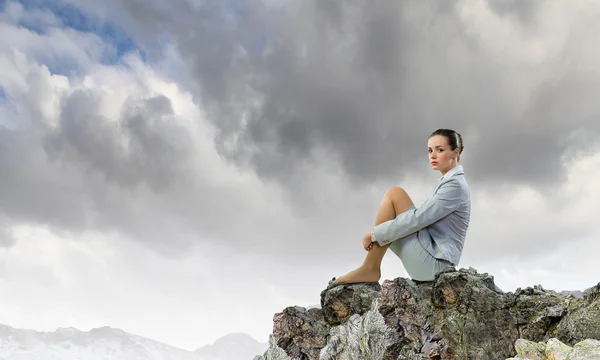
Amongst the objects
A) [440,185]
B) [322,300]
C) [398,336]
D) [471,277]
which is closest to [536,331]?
[471,277]

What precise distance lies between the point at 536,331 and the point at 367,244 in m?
3.73

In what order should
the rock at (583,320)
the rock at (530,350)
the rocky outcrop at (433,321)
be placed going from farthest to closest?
the rocky outcrop at (433,321), the rock at (583,320), the rock at (530,350)

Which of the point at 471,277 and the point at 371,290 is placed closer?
the point at 471,277

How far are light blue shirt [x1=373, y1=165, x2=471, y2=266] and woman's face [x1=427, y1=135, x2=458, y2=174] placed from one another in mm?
175

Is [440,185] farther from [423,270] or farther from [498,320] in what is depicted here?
[498,320]

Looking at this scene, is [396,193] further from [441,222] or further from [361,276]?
[361,276]

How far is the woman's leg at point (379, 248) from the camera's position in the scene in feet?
36.5

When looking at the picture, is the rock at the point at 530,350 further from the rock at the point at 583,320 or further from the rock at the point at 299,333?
the rock at the point at 299,333

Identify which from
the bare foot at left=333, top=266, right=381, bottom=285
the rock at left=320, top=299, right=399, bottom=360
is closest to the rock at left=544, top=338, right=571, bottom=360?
the rock at left=320, top=299, right=399, bottom=360

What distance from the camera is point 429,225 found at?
431 inches

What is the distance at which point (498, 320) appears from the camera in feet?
29.4

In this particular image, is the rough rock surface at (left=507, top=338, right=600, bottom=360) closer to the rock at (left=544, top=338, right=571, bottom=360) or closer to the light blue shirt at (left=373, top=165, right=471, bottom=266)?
the rock at (left=544, top=338, right=571, bottom=360)

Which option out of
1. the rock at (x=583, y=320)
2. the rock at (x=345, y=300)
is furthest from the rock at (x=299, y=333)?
the rock at (x=583, y=320)

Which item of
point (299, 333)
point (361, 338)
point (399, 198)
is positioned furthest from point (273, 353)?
point (399, 198)
